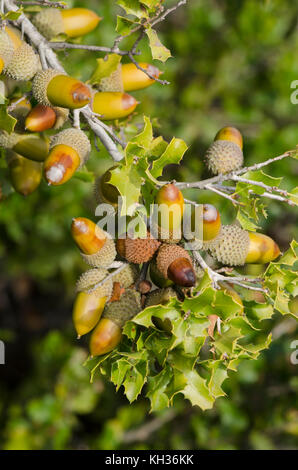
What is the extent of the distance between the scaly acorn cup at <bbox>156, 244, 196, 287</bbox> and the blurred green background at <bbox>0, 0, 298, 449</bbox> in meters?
1.56

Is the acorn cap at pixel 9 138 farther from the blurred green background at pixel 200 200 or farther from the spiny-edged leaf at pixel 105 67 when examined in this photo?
the blurred green background at pixel 200 200

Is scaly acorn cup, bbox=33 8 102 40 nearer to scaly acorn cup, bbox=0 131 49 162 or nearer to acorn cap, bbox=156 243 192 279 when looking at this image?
scaly acorn cup, bbox=0 131 49 162

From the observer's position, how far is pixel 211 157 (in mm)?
1884

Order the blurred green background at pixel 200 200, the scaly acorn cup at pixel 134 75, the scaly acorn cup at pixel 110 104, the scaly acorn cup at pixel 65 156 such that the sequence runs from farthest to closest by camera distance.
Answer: the blurred green background at pixel 200 200
the scaly acorn cup at pixel 134 75
the scaly acorn cup at pixel 110 104
the scaly acorn cup at pixel 65 156

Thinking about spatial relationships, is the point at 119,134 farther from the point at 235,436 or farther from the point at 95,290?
the point at 235,436

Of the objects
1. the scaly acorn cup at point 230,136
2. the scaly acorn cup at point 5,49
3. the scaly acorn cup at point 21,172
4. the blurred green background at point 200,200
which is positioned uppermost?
the scaly acorn cup at point 5,49

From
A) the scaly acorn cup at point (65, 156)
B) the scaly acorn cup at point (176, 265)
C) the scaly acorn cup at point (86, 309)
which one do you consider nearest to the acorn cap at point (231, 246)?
the scaly acorn cup at point (176, 265)

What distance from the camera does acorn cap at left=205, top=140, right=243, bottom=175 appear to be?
6.09 feet

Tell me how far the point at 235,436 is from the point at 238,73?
9.11 ft

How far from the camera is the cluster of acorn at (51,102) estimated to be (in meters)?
1.73

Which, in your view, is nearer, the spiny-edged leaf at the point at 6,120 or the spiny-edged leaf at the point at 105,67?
the spiny-edged leaf at the point at 6,120

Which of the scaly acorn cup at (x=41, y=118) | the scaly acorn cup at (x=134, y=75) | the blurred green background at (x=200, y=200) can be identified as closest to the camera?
the scaly acorn cup at (x=41, y=118)

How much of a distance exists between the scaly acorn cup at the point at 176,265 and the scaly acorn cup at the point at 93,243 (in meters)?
0.18
